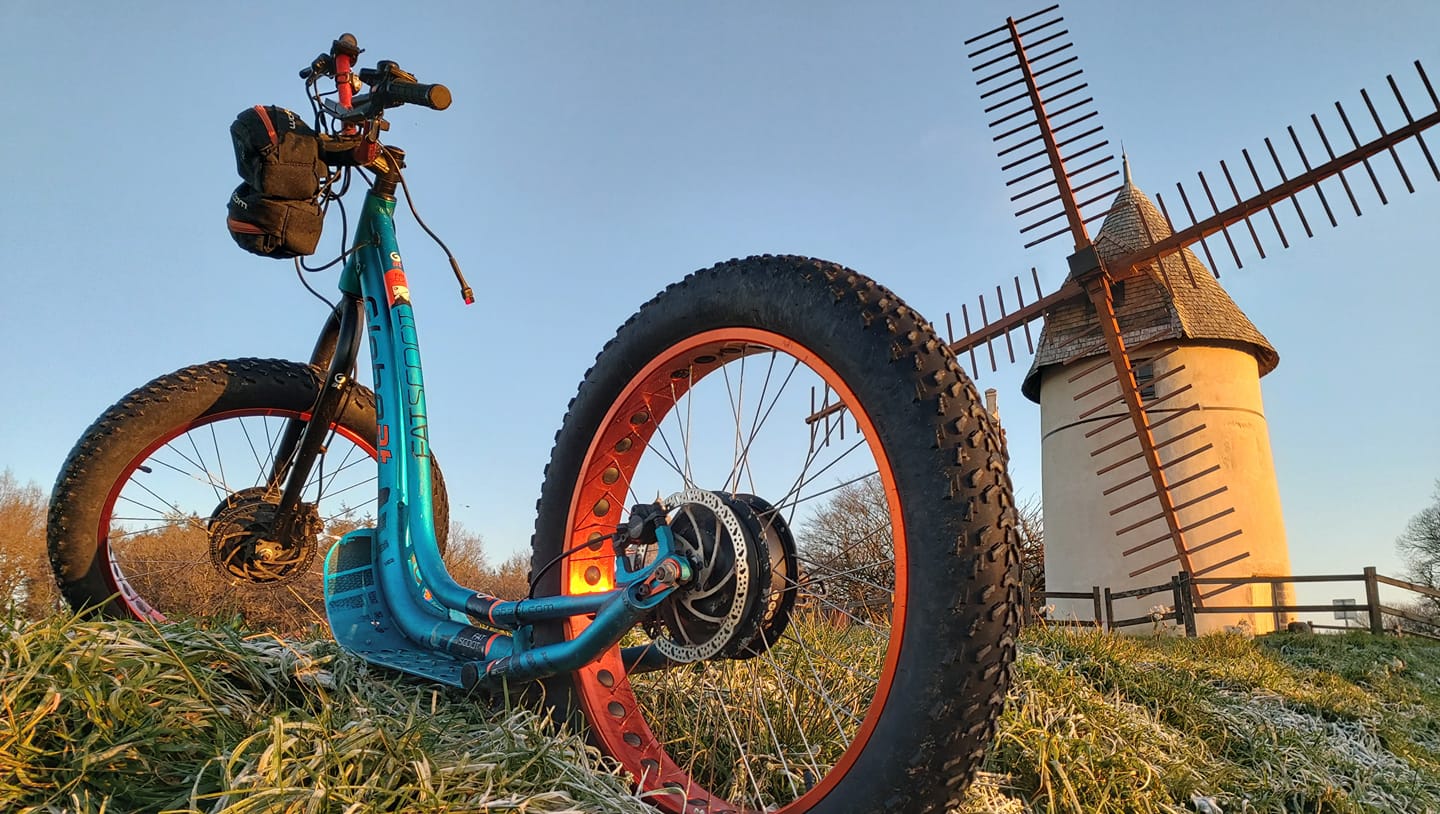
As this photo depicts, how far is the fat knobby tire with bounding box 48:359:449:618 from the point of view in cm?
278

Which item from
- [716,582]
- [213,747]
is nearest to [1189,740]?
[716,582]

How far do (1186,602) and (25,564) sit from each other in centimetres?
1088

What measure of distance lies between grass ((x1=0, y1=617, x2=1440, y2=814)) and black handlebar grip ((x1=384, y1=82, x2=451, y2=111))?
4.81 ft

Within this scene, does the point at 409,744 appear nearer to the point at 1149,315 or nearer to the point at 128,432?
the point at 128,432

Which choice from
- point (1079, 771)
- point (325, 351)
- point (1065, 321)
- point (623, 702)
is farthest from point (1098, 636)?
point (1065, 321)

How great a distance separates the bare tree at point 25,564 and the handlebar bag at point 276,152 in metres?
1.27

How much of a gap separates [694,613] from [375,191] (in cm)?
188

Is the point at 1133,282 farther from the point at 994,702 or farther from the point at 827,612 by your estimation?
the point at 994,702

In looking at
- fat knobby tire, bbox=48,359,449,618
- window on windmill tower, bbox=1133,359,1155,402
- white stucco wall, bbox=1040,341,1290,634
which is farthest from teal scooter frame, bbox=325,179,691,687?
window on windmill tower, bbox=1133,359,1155,402

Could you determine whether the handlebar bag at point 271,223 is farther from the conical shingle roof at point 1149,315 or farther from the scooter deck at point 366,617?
the conical shingle roof at point 1149,315

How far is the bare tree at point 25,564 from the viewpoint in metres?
2.00

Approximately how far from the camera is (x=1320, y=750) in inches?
105

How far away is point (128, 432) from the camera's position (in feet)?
9.25

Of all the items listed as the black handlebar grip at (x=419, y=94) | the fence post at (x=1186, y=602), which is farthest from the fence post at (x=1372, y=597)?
the black handlebar grip at (x=419, y=94)
